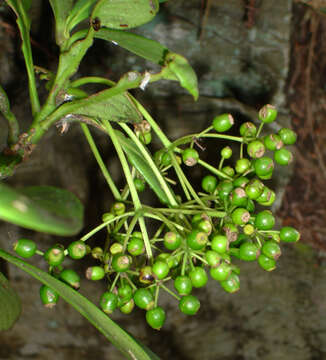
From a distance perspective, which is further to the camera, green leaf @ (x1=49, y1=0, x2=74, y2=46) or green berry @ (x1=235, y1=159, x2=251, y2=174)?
green berry @ (x1=235, y1=159, x2=251, y2=174)

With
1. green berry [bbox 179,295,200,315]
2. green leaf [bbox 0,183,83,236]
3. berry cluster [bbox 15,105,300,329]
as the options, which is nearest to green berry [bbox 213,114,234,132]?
berry cluster [bbox 15,105,300,329]

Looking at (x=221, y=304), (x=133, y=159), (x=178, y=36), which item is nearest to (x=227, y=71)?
(x=178, y=36)

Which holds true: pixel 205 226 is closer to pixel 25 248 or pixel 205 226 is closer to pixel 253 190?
pixel 253 190

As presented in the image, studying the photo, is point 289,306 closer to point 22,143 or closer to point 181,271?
point 181,271

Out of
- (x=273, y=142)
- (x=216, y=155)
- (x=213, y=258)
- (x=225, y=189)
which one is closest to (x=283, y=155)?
(x=273, y=142)

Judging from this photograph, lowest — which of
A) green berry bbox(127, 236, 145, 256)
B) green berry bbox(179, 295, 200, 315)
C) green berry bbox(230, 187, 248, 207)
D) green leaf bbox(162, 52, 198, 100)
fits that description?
green berry bbox(179, 295, 200, 315)

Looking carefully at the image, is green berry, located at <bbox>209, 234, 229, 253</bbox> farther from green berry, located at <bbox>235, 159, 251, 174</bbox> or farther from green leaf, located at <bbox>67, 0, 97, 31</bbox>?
green leaf, located at <bbox>67, 0, 97, 31</bbox>
